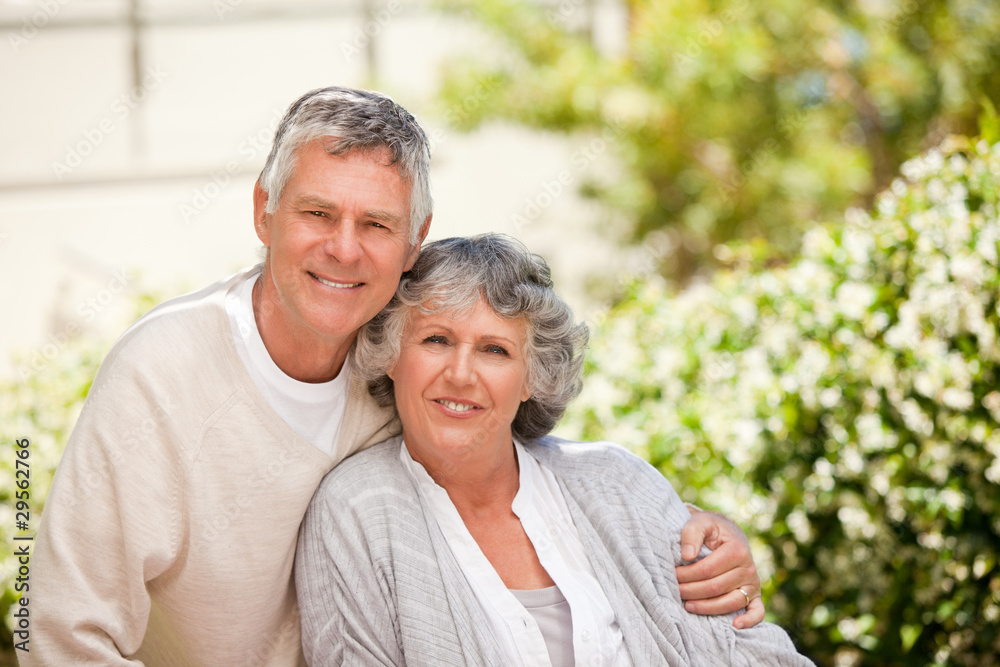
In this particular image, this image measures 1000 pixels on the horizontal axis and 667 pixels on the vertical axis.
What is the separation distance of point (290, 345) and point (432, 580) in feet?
2.00

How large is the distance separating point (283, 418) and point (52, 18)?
19.5 ft

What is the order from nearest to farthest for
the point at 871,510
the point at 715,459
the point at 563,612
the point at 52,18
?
the point at 563,612
the point at 871,510
the point at 715,459
the point at 52,18

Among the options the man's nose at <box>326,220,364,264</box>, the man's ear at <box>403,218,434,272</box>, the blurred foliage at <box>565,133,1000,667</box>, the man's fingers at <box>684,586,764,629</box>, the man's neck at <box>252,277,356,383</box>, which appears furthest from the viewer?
the blurred foliage at <box>565,133,1000,667</box>

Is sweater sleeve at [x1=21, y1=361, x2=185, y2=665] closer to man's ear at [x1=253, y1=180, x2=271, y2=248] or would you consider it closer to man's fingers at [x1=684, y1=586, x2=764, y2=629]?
man's ear at [x1=253, y1=180, x2=271, y2=248]

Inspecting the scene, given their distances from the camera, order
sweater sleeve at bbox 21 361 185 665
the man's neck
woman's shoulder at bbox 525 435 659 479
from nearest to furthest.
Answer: sweater sleeve at bbox 21 361 185 665 < the man's neck < woman's shoulder at bbox 525 435 659 479

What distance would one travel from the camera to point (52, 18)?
6383mm

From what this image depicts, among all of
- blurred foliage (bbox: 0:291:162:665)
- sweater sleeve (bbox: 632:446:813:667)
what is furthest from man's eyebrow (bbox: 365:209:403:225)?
blurred foliage (bbox: 0:291:162:665)

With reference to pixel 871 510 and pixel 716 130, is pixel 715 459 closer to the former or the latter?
pixel 871 510

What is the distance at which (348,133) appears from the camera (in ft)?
5.81

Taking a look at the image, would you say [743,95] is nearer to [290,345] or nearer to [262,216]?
[262,216]

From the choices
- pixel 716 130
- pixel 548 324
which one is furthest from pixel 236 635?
pixel 716 130

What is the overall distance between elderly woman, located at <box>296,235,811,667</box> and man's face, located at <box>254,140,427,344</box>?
0.64ft

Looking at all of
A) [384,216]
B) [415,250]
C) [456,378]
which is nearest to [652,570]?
[456,378]

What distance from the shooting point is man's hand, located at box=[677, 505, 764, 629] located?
6.88ft
